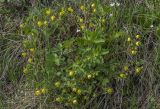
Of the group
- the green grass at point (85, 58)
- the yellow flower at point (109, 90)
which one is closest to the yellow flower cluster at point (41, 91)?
the green grass at point (85, 58)

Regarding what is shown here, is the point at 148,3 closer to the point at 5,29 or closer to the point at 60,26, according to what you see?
the point at 60,26

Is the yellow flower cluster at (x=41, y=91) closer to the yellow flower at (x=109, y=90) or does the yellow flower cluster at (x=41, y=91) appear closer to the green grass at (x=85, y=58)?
the green grass at (x=85, y=58)

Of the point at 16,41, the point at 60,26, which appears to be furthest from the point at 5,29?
→ the point at 60,26

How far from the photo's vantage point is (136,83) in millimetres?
3242

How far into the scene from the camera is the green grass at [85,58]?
3.05 m

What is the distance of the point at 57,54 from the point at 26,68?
272mm

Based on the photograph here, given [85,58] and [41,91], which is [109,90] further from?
[41,91]

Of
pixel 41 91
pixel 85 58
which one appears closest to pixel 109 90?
pixel 85 58

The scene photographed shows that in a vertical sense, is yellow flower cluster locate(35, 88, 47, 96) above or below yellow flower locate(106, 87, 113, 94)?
above

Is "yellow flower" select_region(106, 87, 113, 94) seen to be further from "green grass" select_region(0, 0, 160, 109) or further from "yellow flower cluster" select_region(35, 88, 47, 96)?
"yellow flower cluster" select_region(35, 88, 47, 96)

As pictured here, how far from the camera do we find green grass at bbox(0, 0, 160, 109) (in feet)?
10.0

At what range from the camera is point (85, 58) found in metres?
3.02

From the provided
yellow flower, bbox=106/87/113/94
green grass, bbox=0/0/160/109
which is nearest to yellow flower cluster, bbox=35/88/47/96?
green grass, bbox=0/0/160/109

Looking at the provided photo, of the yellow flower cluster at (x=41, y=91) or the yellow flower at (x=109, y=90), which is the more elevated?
the yellow flower cluster at (x=41, y=91)
